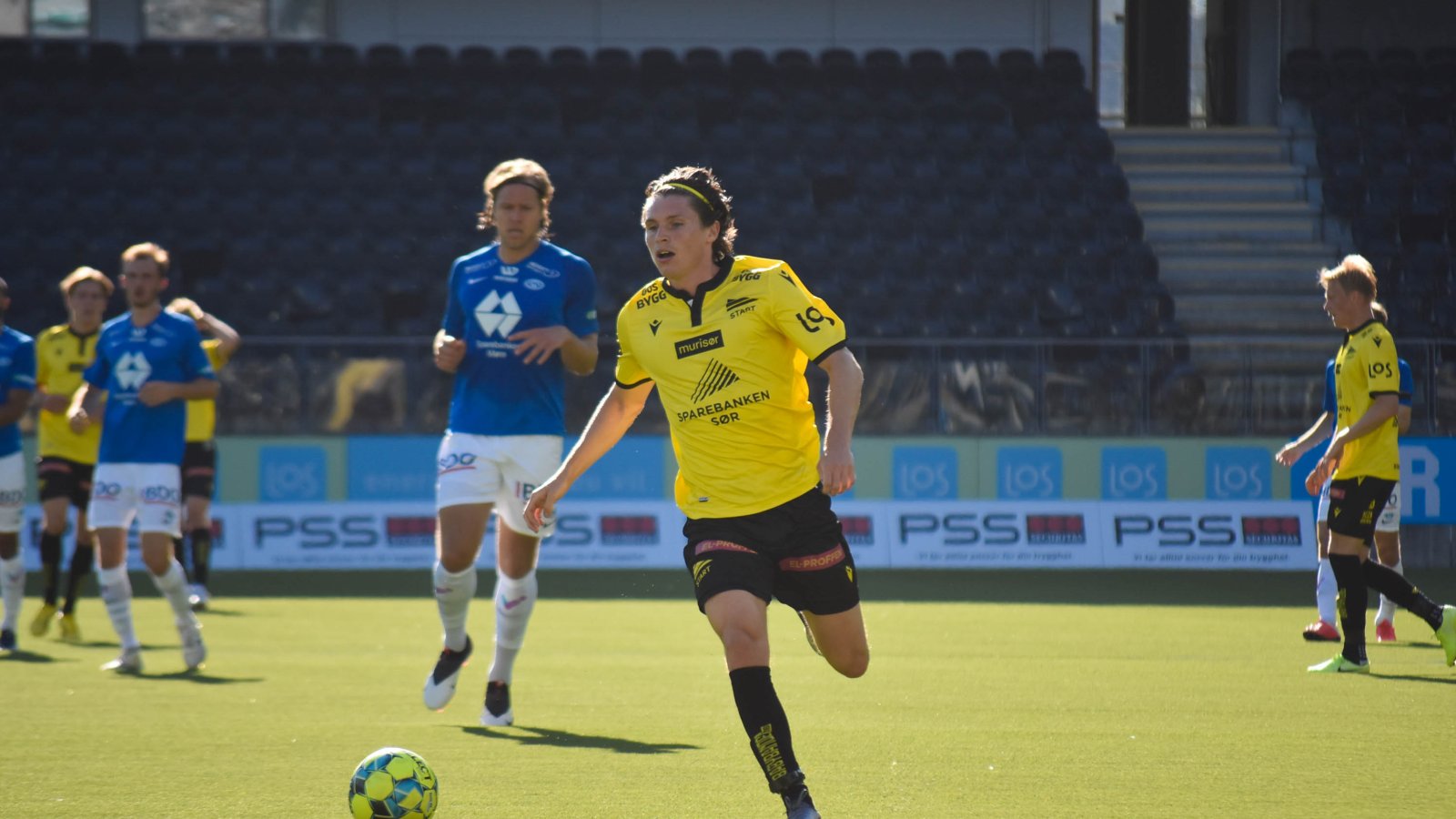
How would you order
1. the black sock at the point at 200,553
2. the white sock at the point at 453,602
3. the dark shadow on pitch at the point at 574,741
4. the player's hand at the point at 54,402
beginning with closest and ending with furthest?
the dark shadow on pitch at the point at 574,741
the white sock at the point at 453,602
the player's hand at the point at 54,402
the black sock at the point at 200,553

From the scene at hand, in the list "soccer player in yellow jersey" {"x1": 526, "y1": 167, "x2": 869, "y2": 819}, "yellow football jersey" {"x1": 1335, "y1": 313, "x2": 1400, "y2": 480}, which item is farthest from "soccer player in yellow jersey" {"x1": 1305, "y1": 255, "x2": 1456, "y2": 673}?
"soccer player in yellow jersey" {"x1": 526, "y1": 167, "x2": 869, "y2": 819}

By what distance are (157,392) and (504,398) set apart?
239 centimetres

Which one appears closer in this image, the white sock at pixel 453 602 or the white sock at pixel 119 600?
the white sock at pixel 453 602

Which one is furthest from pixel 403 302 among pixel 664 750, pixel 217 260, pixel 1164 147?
pixel 664 750

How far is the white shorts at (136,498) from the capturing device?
9062mm

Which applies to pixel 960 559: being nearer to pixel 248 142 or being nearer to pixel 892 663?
pixel 892 663

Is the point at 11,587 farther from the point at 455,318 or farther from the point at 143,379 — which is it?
the point at 455,318

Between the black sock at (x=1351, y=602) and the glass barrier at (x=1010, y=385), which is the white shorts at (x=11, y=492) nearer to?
the glass barrier at (x=1010, y=385)

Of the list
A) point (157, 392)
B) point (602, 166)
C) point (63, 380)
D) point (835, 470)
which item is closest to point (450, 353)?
point (157, 392)

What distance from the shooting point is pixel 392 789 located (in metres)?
5.15

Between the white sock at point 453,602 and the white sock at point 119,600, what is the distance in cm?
251

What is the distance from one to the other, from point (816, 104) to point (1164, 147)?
5442mm

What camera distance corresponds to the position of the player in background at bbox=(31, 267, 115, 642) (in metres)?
11.8

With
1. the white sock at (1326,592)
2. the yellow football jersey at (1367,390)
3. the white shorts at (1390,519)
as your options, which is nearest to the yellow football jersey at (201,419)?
the white sock at (1326,592)
